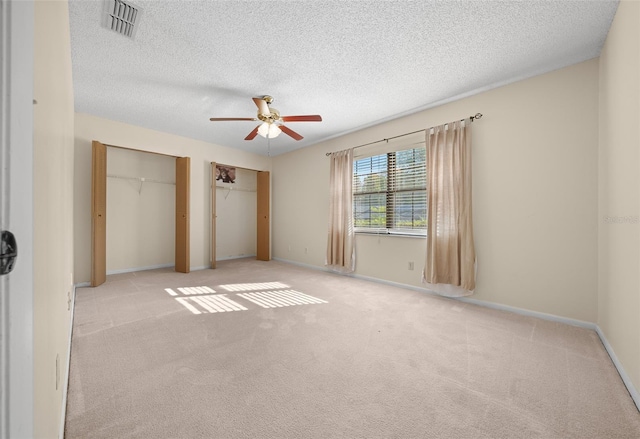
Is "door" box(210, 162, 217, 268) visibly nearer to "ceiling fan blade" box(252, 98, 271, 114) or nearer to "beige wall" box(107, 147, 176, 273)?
"beige wall" box(107, 147, 176, 273)

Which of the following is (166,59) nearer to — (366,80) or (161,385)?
(366,80)

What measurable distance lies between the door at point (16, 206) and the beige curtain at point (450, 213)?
11.5ft

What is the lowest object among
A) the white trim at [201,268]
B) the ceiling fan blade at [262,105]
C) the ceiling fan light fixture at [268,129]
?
the white trim at [201,268]

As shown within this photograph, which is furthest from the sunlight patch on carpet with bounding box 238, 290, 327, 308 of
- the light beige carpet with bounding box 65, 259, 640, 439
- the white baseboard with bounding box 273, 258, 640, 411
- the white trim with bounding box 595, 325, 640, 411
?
the white trim with bounding box 595, 325, 640, 411

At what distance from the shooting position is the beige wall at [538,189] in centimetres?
252

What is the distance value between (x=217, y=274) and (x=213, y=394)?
3395 millimetres

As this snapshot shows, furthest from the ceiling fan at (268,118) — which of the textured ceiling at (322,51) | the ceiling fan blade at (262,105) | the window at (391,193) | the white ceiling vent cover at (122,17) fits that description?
the window at (391,193)

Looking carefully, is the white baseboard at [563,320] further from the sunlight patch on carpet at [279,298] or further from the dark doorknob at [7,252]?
the dark doorknob at [7,252]

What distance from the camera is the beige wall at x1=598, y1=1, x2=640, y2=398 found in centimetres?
163

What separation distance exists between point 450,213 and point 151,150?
4874 millimetres

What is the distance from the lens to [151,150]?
4.59 m

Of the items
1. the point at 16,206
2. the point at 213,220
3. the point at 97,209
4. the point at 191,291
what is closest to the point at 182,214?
the point at 213,220

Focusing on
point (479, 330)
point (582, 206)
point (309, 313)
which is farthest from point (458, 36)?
point (309, 313)

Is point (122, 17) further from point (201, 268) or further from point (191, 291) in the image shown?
point (201, 268)
